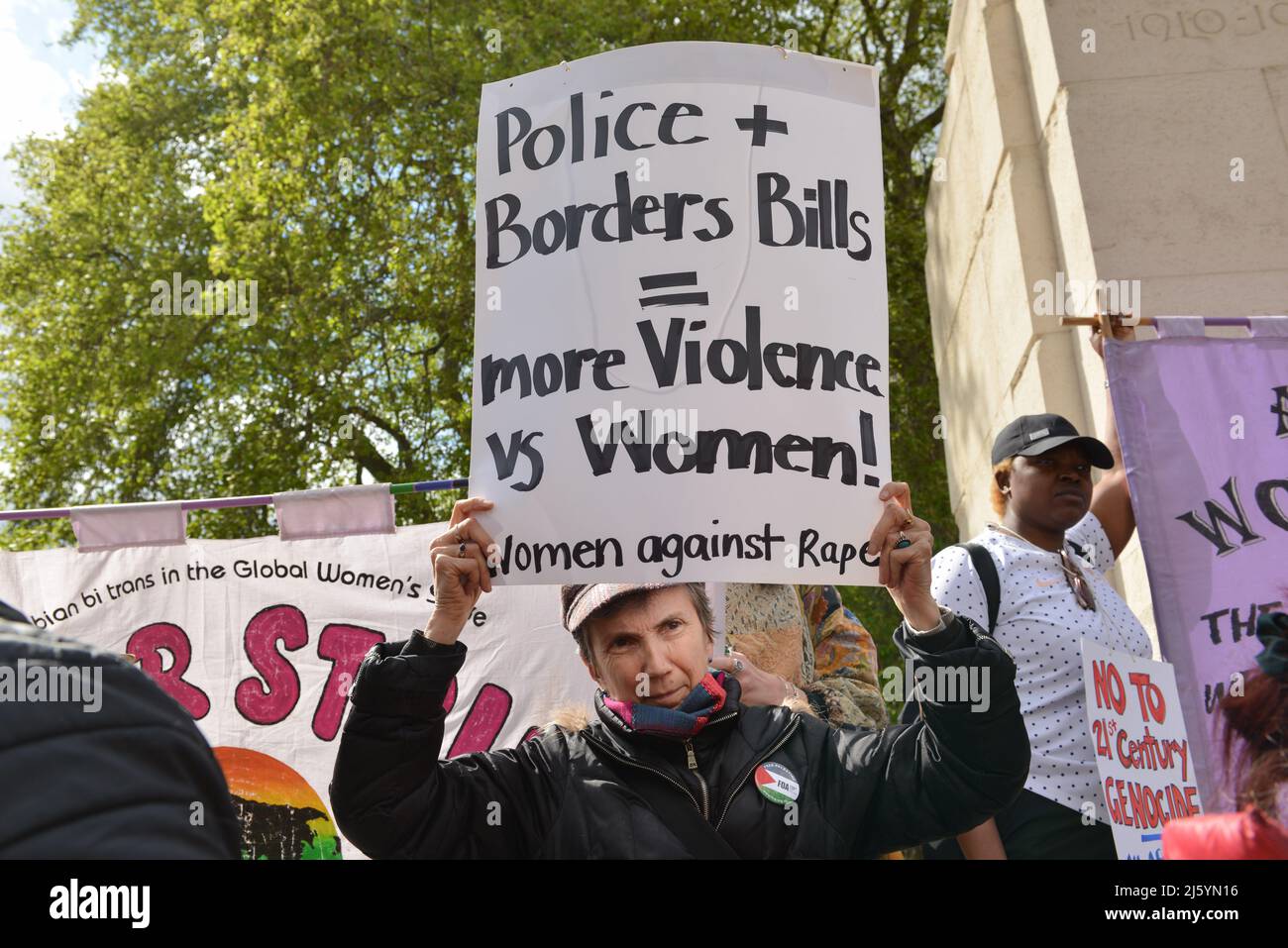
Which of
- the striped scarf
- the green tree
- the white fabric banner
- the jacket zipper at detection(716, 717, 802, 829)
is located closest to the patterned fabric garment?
the jacket zipper at detection(716, 717, 802, 829)

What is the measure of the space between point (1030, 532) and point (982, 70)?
4273 millimetres

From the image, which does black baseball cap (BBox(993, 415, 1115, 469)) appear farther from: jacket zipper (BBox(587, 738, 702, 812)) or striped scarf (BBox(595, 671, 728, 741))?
jacket zipper (BBox(587, 738, 702, 812))

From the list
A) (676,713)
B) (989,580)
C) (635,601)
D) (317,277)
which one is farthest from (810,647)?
(317,277)

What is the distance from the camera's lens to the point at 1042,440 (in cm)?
383

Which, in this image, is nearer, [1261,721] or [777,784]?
[777,784]

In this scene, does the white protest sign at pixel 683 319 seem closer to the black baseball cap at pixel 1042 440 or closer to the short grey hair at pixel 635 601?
the short grey hair at pixel 635 601

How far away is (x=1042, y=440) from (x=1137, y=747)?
97cm

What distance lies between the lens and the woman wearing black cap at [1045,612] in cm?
333

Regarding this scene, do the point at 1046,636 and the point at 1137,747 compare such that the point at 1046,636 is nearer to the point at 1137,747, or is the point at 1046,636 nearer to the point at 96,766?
the point at 1137,747

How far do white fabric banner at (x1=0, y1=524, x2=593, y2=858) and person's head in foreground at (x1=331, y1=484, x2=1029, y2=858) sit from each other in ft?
7.88

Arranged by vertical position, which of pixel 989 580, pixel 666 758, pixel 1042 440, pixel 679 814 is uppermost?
pixel 1042 440

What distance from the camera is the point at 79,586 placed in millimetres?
5578

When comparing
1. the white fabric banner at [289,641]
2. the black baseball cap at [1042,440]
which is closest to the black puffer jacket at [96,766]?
the black baseball cap at [1042,440]
